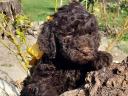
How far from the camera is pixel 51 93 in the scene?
10.7 feet

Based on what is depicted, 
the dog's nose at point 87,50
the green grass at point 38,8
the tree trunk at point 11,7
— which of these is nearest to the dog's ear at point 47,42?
the dog's nose at point 87,50

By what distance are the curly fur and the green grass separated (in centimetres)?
1135

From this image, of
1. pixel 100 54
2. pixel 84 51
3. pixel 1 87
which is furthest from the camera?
pixel 1 87

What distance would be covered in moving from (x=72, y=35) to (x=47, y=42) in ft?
0.78

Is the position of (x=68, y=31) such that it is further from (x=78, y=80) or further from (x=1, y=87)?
(x=1, y=87)

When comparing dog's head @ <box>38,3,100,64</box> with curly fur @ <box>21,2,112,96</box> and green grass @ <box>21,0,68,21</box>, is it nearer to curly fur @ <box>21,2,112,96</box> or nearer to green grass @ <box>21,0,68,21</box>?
curly fur @ <box>21,2,112,96</box>

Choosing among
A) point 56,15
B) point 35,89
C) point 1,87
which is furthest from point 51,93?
point 1,87

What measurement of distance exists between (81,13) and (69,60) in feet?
1.36

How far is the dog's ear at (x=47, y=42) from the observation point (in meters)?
3.51

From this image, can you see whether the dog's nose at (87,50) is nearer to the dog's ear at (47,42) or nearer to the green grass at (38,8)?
the dog's ear at (47,42)

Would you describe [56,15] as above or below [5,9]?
above

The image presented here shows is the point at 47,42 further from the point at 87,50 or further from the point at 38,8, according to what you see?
the point at 38,8

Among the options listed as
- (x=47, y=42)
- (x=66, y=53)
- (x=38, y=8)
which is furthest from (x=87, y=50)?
(x=38, y=8)

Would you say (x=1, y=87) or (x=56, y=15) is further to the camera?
(x=1, y=87)
